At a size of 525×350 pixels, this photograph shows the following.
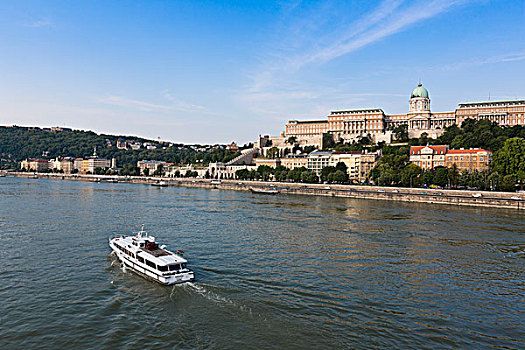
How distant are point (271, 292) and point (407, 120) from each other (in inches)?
4192

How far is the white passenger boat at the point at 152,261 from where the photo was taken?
47.5 ft

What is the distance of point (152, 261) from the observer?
1495 cm

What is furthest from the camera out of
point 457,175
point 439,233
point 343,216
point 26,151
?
point 26,151

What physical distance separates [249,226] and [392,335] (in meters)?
18.6

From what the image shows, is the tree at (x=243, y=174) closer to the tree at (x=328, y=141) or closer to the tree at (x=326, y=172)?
the tree at (x=328, y=141)

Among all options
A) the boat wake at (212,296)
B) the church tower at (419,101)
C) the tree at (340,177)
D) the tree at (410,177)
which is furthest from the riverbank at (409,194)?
the church tower at (419,101)

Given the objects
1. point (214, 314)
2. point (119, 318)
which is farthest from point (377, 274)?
point (119, 318)

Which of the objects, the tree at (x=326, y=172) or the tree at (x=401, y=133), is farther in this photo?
the tree at (x=401, y=133)

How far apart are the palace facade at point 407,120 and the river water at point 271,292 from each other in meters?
80.5

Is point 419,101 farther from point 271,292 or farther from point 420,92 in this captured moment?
point 271,292

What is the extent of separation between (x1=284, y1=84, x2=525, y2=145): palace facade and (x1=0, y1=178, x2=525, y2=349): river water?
264ft

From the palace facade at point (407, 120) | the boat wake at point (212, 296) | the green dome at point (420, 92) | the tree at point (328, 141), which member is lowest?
the boat wake at point (212, 296)

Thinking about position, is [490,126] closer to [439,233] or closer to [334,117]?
[334,117]

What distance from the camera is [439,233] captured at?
26797mm
